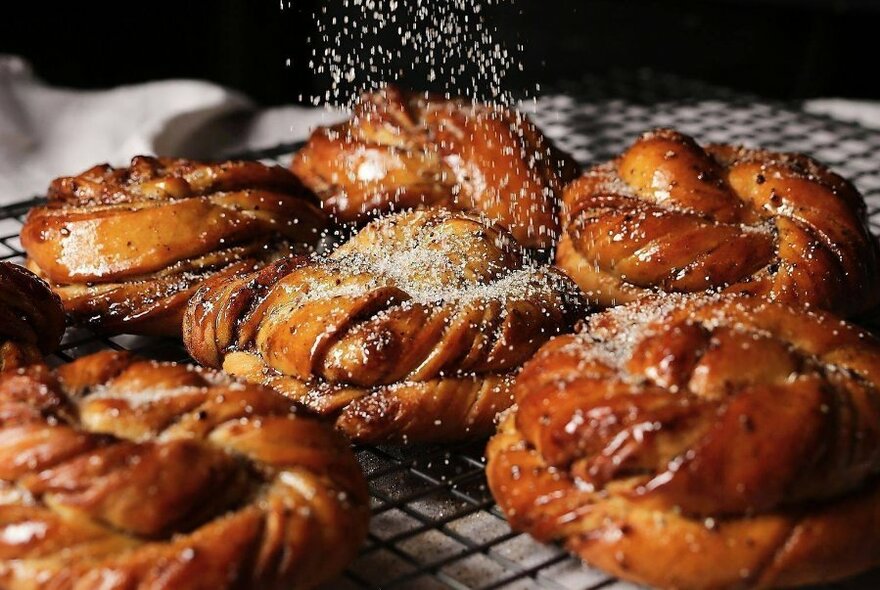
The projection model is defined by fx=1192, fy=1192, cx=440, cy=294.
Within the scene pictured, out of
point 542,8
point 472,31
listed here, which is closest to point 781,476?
point 472,31

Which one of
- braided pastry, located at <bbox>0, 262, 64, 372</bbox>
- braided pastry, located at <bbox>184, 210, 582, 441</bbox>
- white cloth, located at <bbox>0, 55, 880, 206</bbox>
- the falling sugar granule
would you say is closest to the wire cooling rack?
braided pastry, located at <bbox>184, 210, 582, 441</bbox>

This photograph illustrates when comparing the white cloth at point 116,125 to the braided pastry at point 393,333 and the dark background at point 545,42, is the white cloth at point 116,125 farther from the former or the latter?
the braided pastry at point 393,333

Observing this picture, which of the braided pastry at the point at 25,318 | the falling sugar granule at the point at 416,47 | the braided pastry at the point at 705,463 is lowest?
the braided pastry at the point at 25,318

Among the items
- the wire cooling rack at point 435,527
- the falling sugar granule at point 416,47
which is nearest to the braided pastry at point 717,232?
the wire cooling rack at point 435,527

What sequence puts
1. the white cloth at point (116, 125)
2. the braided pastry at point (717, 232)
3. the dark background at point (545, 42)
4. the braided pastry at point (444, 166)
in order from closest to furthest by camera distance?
the braided pastry at point (717, 232)
the braided pastry at point (444, 166)
the white cloth at point (116, 125)
the dark background at point (545, 42)

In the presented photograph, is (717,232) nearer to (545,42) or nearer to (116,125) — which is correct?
(116,125)

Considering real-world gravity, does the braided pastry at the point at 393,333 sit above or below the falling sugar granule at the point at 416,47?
below

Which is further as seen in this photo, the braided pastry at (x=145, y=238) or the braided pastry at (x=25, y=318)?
the braided pastry at (x=145, y=238)
